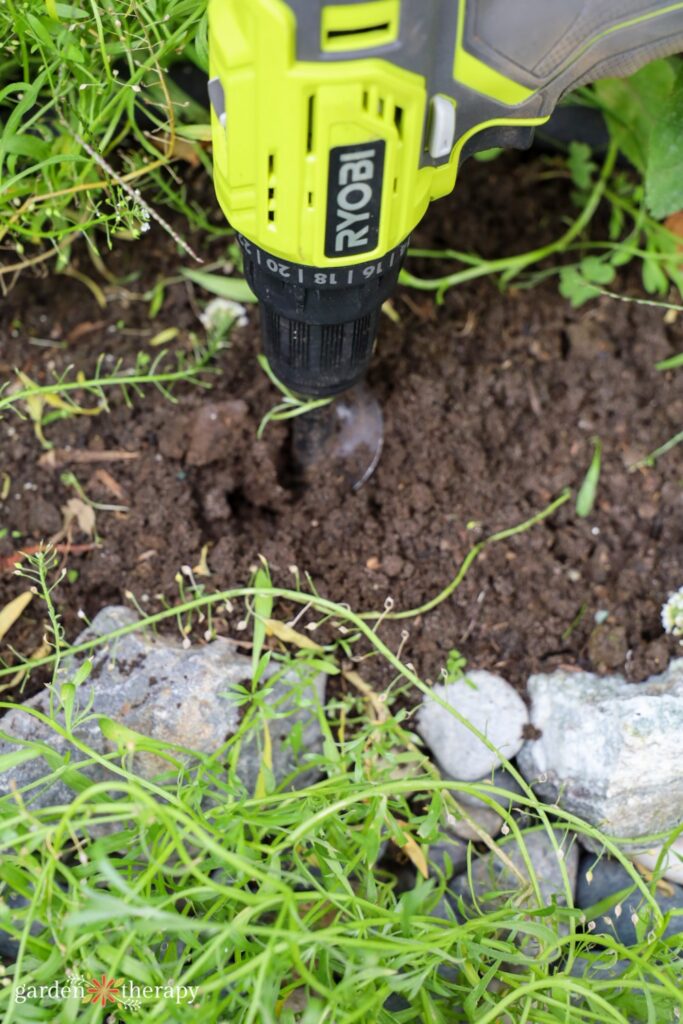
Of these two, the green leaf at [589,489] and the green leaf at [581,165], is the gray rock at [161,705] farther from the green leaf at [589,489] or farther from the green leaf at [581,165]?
the green leaf at [581,165]

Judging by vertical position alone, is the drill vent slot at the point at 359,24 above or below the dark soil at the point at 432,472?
above

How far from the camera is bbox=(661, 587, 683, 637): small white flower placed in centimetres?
123

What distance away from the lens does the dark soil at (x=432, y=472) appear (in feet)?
4.20

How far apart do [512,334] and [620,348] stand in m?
0.17

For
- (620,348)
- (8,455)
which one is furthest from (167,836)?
(620,348)

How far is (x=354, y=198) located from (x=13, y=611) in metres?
0.68

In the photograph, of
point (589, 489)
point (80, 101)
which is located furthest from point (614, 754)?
point (80, 101)

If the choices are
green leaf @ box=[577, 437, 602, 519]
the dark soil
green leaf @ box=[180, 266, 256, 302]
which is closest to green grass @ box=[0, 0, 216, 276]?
green leaf @ box=[180, 266, 256, 302]

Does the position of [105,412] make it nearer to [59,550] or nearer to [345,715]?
[59,550]

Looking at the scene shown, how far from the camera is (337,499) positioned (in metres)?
1.34

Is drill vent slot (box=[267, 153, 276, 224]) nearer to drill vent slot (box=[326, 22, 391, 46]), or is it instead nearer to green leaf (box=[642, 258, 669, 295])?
drill vent slot (box=[326, 22, 391, 46])

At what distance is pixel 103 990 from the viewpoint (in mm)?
865

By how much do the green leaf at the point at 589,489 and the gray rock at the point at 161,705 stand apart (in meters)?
0.47

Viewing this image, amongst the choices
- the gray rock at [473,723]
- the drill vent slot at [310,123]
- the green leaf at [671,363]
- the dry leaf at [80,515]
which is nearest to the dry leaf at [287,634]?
the gray rock at [473,723]
